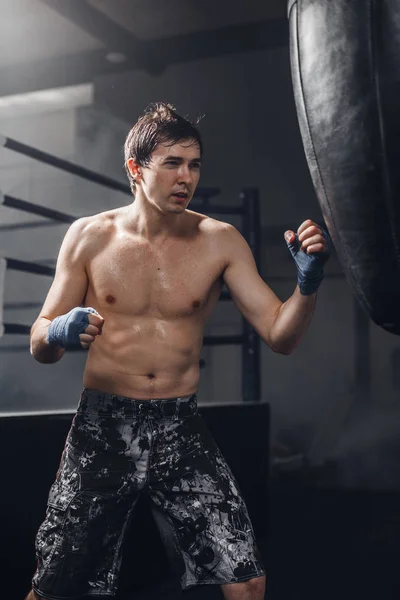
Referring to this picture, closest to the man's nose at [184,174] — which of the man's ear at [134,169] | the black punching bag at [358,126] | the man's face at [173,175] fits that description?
the man's face at [173,175]

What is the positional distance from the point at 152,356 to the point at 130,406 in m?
0.11

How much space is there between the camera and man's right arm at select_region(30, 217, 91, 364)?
1530mm

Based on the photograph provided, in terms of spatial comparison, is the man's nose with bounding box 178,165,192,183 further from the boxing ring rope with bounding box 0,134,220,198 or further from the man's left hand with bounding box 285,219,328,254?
the boxing ring rope with bounding box 0,134,220,198

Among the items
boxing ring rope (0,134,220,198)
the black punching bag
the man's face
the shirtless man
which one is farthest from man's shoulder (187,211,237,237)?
boxing ring rope (0,134,220,198)

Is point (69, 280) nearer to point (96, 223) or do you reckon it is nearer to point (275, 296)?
point (96, 223)

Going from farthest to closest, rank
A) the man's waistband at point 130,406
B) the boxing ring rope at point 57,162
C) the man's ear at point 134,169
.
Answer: the boxing ring rope at point 57,162
the man's ear at point 134,169
the man's waistband at point 130,406

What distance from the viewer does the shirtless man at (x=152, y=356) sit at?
1450mm

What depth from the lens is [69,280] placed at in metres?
1.61

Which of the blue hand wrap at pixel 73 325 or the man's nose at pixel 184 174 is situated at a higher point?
the man's nose at pixel 184 174

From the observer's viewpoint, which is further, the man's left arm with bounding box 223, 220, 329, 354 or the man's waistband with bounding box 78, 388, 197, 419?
the man's waistband with bounding box 78, 388, 197, 419

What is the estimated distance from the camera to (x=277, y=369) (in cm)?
512

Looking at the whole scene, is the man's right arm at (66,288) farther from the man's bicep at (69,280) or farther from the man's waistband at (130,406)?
the man's waistband at (130,406)

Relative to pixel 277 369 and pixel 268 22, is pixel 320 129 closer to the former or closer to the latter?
pixel 268 22

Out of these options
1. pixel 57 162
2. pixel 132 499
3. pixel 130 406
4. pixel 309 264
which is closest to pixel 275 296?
pixel 309 264
